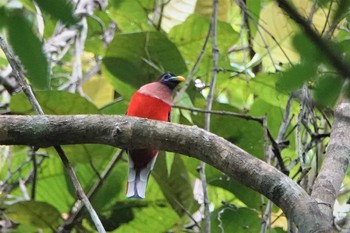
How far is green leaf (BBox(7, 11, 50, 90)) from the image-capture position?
510mm

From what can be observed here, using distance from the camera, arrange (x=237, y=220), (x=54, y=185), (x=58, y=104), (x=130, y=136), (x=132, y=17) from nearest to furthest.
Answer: (x=130, y=136) < (x=58, y=104) < (x=237, y=220) < (x=54, y=185) < (x=132, y=17)

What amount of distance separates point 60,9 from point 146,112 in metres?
2.11

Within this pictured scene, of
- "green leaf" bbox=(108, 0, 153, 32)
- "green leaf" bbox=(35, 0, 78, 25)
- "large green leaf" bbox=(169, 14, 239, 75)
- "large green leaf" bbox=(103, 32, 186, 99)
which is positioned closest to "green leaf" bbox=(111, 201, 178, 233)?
"large green leaf" bbox=(103, 32, 186, 99)

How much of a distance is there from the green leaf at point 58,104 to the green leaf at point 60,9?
1.80 m

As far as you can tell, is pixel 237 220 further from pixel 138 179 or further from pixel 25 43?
pixel 25 43

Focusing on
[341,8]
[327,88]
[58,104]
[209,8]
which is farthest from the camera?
[209,8]

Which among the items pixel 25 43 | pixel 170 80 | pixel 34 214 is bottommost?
pixel 25 43

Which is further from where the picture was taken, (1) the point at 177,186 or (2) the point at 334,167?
(1) the point at 177,186

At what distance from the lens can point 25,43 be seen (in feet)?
1.68

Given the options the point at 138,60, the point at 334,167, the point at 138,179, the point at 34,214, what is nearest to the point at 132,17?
the point at 138,60

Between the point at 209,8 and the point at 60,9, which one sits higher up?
the point at 209,8

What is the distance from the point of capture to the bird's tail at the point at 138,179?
2.37 meters

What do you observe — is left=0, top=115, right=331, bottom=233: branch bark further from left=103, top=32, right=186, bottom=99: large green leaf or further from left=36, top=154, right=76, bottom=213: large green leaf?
left=36, top=154, right=76, bottom=213: large green leaf

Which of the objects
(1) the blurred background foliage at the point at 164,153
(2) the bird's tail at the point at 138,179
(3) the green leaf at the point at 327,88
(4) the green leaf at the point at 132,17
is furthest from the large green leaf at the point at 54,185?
(3) the green leaf at the point at 327,88
